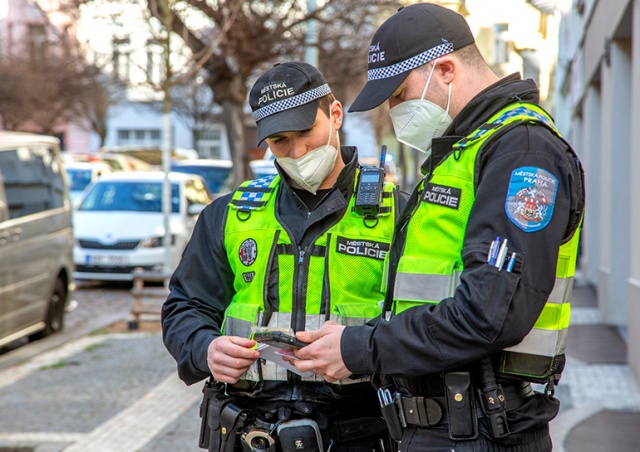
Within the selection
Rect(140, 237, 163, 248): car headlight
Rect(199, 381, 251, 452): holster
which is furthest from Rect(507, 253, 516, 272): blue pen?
Rect(140, 237, 163, 248): car headlight

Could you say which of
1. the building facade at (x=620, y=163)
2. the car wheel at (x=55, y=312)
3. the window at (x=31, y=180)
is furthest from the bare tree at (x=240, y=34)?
the building facade at (x=620, y=163)

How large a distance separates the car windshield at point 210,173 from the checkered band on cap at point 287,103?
59.8ft

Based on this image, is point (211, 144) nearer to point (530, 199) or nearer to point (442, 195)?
point (442, 195)

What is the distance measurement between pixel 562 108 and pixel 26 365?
2476 centimetres

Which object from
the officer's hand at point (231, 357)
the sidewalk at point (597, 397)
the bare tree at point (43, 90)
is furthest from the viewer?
the bare tree at point (43, 90)

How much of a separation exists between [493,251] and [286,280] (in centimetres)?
94

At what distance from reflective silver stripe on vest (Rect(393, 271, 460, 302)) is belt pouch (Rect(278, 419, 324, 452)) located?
0.67 metres

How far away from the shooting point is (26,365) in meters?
8.97

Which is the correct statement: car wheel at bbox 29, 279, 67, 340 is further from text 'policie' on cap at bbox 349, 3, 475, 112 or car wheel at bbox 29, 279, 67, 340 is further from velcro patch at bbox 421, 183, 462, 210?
velcro patch at bbox 421, 183, 462, 210

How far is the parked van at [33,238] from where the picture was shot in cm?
897

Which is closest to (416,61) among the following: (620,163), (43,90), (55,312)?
(55,312)

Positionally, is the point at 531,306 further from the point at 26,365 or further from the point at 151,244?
the point at 151,244

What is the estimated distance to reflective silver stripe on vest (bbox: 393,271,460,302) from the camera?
95.5 inches

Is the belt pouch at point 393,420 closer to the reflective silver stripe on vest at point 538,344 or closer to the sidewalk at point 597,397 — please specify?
the reflective silver stripe on vest at point 538,344
